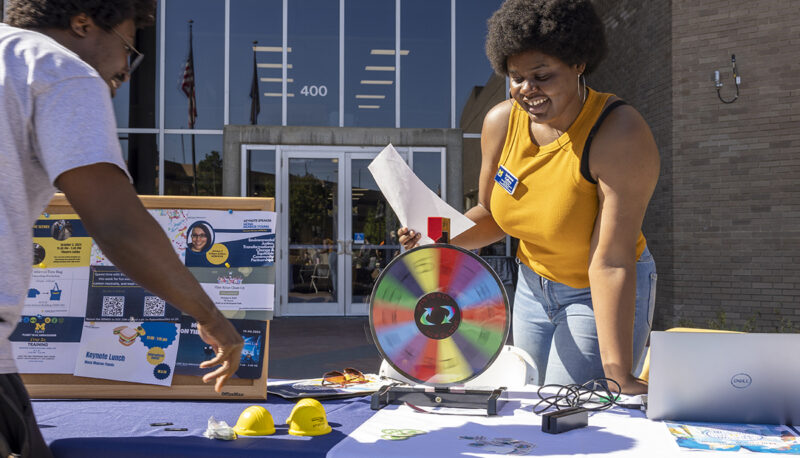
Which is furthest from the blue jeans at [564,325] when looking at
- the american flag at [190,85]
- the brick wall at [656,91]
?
the american flag at [190,85]

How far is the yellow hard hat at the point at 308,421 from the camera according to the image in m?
1.56

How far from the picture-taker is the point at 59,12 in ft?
4.10

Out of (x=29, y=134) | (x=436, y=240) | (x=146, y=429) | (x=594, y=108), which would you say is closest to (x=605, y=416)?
(x=436, y=240)

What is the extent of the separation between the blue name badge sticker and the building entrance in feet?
29.0

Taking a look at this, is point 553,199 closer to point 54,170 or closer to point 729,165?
point 54,170

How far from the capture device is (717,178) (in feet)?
28.9

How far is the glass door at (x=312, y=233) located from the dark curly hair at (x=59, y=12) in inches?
388

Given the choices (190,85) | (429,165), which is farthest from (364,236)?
(190,85)

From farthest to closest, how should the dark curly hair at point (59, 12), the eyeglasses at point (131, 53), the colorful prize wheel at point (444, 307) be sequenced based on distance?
1. the colorful prize wheel at point (444, 307)
2. the eyeglasses at point (131, 53)
3. the dark curly hair at point (59, 12)

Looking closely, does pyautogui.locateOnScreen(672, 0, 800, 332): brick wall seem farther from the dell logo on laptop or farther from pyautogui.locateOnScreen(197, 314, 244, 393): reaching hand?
pyautogui.locateOnScreen(197, 314, 244, 393): reaching hand

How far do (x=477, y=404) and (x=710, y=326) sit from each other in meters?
8.04

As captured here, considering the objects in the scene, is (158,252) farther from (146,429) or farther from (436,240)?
(436,240)

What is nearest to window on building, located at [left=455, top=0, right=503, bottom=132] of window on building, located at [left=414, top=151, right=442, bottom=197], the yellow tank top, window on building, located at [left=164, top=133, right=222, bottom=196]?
window on building, located at [left=414, top=151, right=442, bottom=197]

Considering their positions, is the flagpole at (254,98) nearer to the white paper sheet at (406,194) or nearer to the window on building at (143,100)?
the window on building at (143,100)
